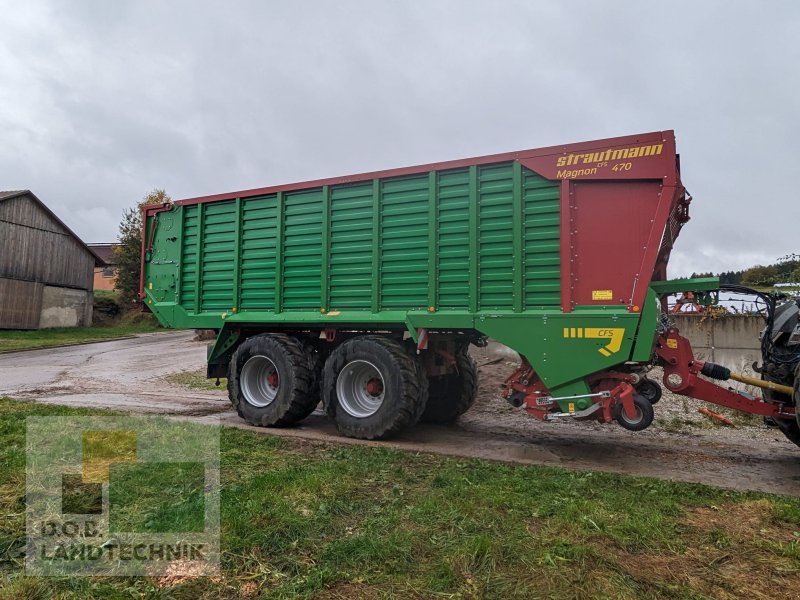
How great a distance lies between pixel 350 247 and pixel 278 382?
2.19 meters

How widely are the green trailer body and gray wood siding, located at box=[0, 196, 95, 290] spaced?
85.2 ft

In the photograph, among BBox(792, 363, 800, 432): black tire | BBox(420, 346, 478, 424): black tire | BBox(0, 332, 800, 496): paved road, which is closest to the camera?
BBox(792, 363, 800, 432): black tire

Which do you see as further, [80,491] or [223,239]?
[223,239]

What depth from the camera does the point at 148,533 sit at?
3.34 m

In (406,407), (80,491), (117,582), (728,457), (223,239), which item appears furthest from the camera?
(223,239)

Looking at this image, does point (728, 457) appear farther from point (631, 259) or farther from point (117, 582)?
point (117, 582)

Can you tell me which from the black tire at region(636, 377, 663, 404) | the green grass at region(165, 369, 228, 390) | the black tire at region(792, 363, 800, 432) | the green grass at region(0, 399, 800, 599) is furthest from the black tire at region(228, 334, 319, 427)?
the black tire at region(792, 363, 800, 432)

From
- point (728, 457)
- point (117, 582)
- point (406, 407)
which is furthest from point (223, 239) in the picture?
point (728, 457)

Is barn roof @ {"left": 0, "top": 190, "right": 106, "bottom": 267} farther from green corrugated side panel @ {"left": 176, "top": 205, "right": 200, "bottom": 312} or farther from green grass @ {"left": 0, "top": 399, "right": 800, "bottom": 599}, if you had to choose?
green grass @ {"left": 0, "top": 399, "right": 800, "bottom": 599}

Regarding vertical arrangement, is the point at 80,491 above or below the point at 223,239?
below

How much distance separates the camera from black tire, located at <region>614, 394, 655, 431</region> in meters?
5.54

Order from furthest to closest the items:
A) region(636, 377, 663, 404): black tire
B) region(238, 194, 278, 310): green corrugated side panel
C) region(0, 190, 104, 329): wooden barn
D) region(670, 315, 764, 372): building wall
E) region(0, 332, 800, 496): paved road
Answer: region(0, 190, 104, 329): wooden barn → region(670, 315, 764, 372): building wall → region(238, 194, 278, 310): green corrugated side panel → region(636, 377, 663, 404): black tire → region(0, 332, 800, 496): paved road

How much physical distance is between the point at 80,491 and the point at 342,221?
4.39 m

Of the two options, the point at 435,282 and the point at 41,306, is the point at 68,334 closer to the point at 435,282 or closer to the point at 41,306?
the point at 41,306
